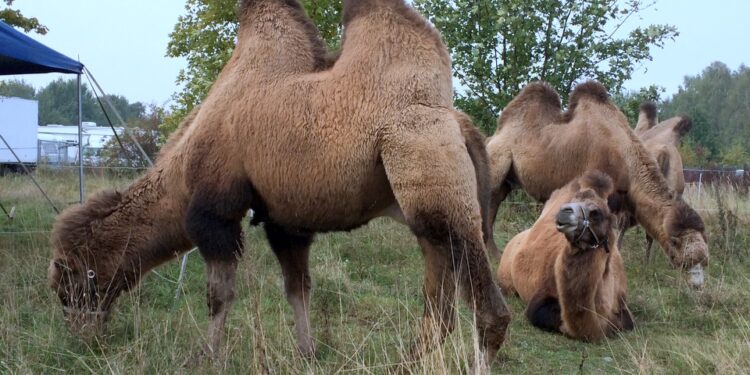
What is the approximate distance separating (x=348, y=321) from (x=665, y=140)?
8.82m

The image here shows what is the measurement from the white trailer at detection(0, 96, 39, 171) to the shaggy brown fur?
23955 millimetres

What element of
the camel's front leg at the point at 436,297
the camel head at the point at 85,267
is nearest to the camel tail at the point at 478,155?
the camel's front leg at the point at 436,297

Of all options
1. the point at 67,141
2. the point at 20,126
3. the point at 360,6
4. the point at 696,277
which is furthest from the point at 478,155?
the point at 20,126

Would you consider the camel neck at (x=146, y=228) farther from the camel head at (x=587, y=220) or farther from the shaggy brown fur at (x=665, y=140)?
the shaggy brown fur at (x=665, y=140)

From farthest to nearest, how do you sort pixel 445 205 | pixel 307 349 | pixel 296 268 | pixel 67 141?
pixel 67 141 < pixel 296 268 < pixel 307 349 < pixel 445 205

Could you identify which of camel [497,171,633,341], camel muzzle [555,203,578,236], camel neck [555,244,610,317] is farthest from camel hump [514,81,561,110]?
camel muzzle [555,203,578,236]

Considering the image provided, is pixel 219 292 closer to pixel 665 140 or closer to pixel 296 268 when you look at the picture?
pixel 296 268

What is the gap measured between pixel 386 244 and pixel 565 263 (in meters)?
4.15

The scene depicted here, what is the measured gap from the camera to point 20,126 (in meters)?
32.4

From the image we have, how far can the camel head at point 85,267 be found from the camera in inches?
217

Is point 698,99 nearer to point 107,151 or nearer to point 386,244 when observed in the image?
point 107,151

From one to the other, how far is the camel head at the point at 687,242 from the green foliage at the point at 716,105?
4971 centimetres

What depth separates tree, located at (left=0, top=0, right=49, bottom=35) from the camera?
1494cm

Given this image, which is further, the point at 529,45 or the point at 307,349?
the point at 529,45
